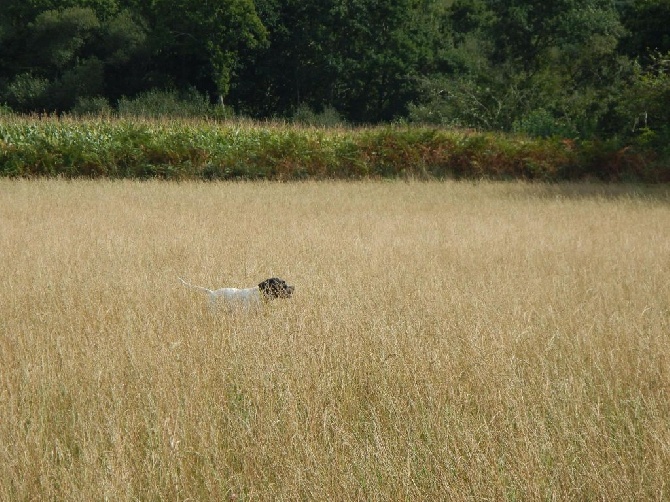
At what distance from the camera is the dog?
19.8 feet

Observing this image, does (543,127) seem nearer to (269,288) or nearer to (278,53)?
(278,53)

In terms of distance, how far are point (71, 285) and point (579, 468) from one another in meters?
5.05

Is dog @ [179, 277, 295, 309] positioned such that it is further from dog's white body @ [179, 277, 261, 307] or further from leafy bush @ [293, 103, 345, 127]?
leafy bush @ [293, 103, 345, 127]

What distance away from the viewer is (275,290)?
6223 mm

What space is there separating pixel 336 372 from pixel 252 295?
1.74 meters

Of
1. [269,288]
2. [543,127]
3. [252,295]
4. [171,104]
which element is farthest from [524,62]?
[252,295]

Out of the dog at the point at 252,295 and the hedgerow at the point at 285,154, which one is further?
the hedgerow at the point at 285,154

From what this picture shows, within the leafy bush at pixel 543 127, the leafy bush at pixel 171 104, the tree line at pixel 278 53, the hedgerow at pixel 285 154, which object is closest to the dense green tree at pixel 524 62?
the tree line at pixel 278 53

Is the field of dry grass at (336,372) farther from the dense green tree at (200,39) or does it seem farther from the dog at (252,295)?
the dense green tree at (200,39)

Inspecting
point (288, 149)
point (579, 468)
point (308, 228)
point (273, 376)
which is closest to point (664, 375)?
point (579, 468)

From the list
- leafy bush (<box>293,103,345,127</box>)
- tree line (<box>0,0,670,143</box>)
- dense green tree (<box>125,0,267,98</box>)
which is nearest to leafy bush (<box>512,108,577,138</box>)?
tree line (<box>0,0,670,143</box>)

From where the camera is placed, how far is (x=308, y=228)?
11195 millimetres

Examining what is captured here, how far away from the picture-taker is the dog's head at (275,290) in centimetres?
619

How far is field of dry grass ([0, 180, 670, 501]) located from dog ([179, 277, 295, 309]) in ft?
0.38
